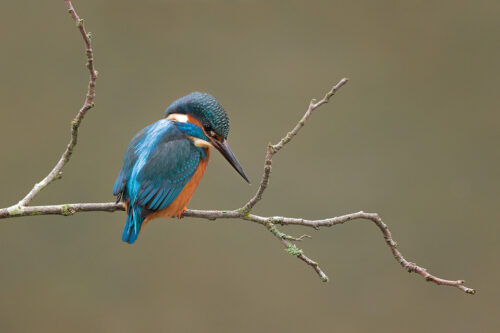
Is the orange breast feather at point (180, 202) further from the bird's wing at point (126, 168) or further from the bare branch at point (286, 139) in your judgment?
the bare branch at point (286, 139)

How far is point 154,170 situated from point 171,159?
7 centimetres

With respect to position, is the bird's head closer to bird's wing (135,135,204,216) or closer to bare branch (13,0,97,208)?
bird's wing (135,135,204,216)

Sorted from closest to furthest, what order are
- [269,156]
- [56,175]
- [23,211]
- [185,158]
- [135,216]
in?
[269,156] → [23,211] → [56,175] → [135,216] → [185,158]

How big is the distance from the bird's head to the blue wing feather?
0.04 m

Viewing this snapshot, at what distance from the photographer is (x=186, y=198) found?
1734mm

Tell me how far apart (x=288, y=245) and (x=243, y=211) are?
6.1 inches

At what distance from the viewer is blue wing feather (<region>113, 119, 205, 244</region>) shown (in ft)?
5.18

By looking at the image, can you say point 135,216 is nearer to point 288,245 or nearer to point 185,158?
point 185,158

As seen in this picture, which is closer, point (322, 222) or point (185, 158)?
point (322, 222)

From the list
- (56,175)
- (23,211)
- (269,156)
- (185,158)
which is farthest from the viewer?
(185,158)

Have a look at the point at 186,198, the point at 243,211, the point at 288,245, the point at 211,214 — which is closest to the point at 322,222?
the point at 288,245

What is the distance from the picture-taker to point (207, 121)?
1.73 metres

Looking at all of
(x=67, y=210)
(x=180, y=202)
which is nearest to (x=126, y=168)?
(x=180, y=202)

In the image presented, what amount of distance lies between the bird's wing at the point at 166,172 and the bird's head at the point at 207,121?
0.04 metres
